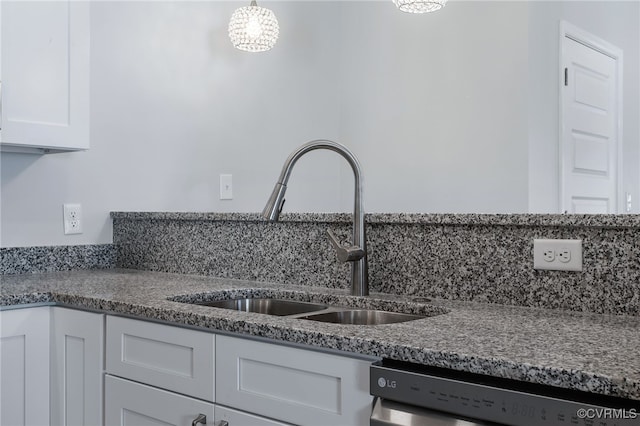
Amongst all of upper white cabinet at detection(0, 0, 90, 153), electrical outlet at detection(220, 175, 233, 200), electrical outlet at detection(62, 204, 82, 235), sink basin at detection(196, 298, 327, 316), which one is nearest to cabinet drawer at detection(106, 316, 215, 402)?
sink basin at detection(196, 298, 327, 316)

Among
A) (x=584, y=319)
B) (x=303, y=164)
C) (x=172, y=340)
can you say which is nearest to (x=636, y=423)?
(x=584, y=319)

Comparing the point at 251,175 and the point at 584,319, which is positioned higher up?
the point at 251,175

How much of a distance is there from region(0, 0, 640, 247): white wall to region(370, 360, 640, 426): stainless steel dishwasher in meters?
1.66

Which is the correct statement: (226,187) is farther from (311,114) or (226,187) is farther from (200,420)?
(200,420)

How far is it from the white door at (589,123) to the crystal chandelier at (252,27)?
1612 mm

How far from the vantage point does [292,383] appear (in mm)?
1199

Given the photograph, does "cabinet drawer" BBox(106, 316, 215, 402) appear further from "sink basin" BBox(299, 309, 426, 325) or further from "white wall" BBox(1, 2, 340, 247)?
"white wall" BBox(1, 2, 340, 247)

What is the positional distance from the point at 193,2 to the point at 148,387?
188 centimetres

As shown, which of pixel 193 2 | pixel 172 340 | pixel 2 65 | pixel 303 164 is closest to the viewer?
pixel 172 340

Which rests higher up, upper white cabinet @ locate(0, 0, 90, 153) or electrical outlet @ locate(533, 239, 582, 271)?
upper white cabinet @ locate(0, 0, 90, 153)

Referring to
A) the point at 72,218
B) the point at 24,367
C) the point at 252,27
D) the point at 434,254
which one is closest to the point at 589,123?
the point at 252,27

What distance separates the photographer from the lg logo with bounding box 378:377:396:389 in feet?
3.36

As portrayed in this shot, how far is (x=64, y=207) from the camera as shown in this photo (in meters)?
2.32

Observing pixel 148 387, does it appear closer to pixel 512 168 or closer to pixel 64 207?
pixel 64 207
